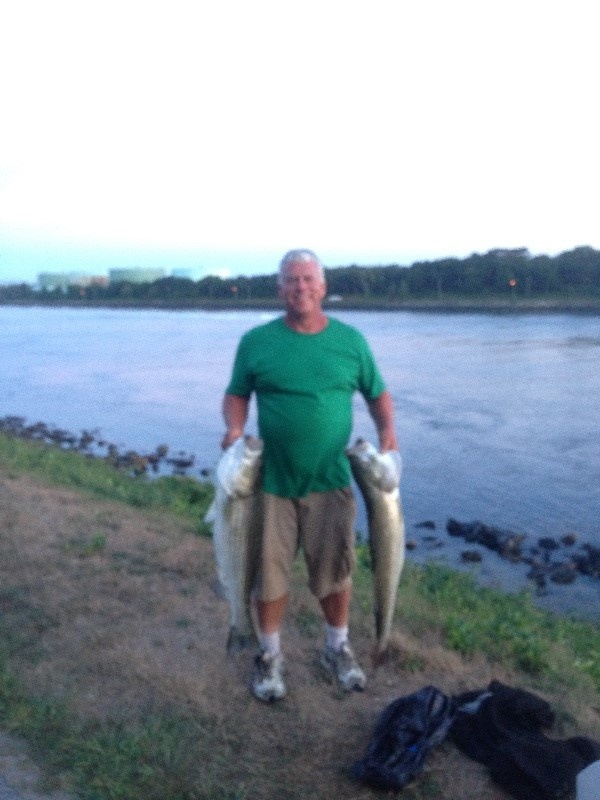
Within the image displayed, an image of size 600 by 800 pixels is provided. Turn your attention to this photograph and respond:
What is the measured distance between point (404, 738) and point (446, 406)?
21.7m

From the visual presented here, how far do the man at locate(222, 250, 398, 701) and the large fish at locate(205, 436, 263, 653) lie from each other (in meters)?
0.06

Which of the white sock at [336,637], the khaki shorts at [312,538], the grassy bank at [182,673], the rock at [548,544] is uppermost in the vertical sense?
the khaki shorts at [312,538]

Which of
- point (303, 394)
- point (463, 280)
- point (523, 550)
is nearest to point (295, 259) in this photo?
point (303, 394)

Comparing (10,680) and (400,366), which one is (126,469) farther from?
(400,366)

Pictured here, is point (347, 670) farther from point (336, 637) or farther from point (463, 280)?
point (463, 280)

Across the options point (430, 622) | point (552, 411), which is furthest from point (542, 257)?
point (430, 622)

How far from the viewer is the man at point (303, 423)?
13.5 ft

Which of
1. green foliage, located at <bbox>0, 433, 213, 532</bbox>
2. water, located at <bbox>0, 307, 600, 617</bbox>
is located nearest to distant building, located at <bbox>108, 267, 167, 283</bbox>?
water, located at <bbox>0, 307, 600, 617</bbox>

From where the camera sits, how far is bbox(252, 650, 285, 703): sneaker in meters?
4.43

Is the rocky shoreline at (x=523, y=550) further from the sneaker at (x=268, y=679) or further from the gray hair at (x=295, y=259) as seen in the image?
the gray hair at (x=295, y=259)

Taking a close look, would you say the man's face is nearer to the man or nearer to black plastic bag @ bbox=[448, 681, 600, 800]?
the man

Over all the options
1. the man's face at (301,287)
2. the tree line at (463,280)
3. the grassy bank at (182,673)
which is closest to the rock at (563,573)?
the grassy bank at (182,673)

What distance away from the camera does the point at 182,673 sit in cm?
468

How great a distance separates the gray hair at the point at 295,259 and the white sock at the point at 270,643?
159 centimetres
